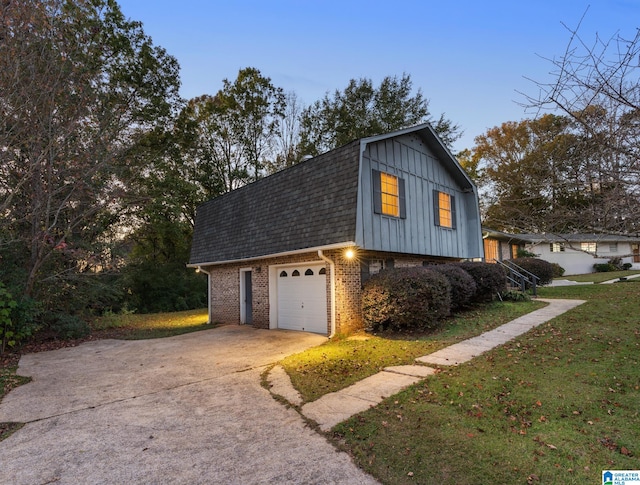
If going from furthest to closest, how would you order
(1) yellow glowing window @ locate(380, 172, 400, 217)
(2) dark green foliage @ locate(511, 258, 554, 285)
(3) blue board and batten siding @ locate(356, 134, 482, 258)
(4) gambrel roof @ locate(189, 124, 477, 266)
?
(2) dark green foliage @ locate(511, 258, 554, 285), (1) yellow glowing window @ locate(380, 172, 400, 217), (3) blue board and batten siding @ locate(356, 134, 482, 258), (4) gambrel roof @ locate(189, 124, 477, 266)

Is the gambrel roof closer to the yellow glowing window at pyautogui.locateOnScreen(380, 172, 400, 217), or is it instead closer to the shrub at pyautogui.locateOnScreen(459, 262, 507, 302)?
the yellow glowing window at pyautogui.locateOnScreen(380, 172, 400, 217)

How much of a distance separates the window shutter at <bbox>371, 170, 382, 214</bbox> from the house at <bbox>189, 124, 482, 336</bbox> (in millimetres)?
33

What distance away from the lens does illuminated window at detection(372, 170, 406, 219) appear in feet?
34.4

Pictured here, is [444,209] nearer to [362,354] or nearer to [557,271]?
[362,354]

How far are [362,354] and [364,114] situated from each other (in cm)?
2292

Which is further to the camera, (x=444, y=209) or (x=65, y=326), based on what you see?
(x=444, y=209)

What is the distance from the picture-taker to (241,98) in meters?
26.7

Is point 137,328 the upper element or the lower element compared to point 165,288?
lower

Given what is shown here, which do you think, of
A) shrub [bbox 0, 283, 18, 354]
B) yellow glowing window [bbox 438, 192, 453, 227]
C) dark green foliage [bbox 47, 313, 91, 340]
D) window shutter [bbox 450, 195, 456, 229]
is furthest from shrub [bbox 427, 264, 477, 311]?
dark green foliage [bbox 47, 313, 91, 340]

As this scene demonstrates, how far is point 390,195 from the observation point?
36.7ft

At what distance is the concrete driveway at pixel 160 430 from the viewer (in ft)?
11.1

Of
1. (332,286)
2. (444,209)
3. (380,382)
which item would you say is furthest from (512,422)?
(444,209)

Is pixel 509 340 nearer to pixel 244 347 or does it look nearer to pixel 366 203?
pixel 366 203

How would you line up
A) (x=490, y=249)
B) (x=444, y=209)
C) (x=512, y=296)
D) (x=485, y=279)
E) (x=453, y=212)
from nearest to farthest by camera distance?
(x=485, y=279)
(x=512, y=296)
(x=444, y=209)
(x=453, y=212)
(x=490, y=249)
